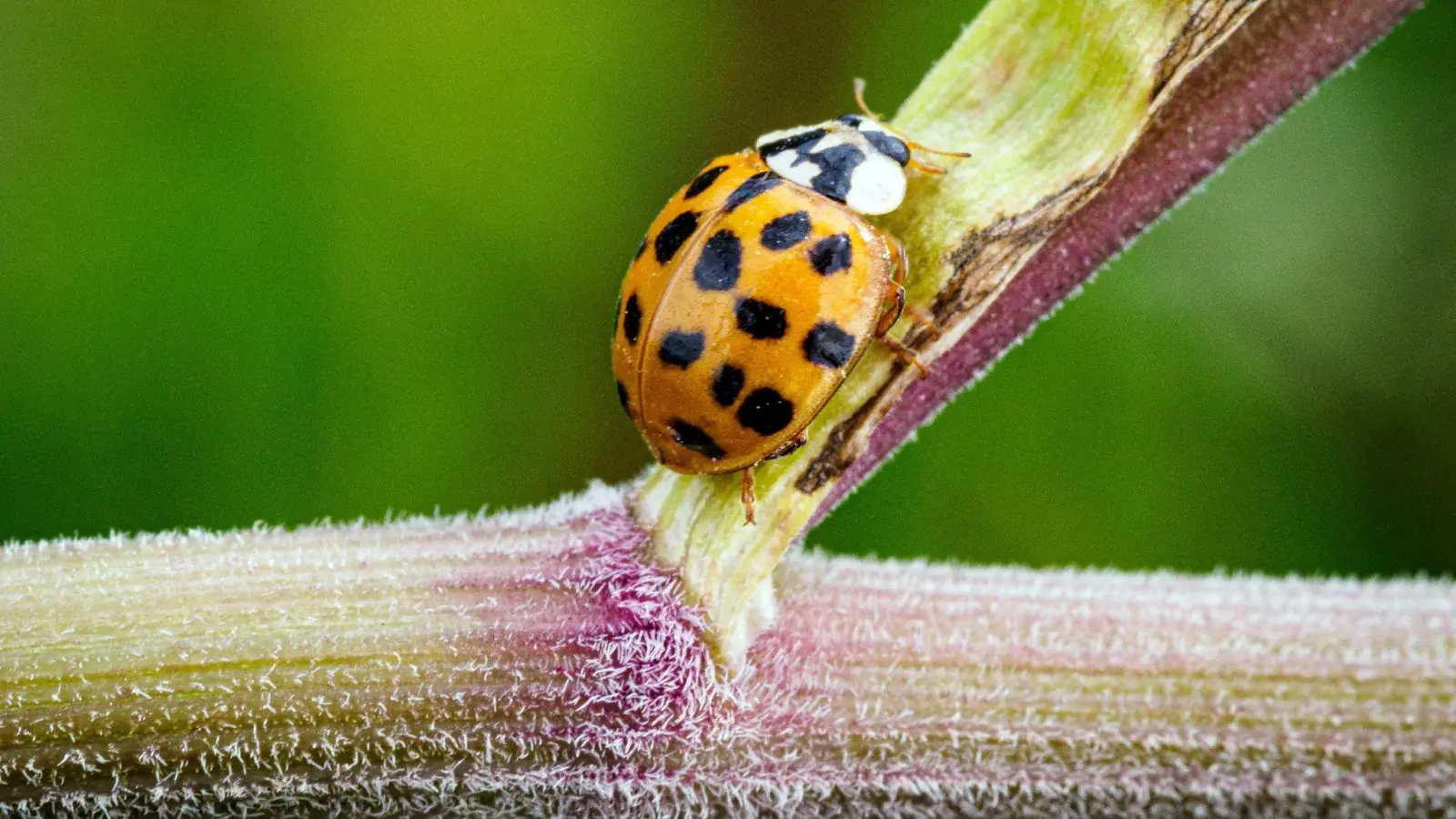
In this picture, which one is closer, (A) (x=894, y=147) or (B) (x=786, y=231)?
(A) (x=894, y=147)

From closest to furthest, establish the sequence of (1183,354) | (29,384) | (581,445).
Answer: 1. (29,384)
2. (581,445)
3. (1183,354)

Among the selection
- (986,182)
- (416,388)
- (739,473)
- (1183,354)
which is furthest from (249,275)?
(1183,354)

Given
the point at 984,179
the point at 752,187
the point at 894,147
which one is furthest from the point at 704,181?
the point at 984,179

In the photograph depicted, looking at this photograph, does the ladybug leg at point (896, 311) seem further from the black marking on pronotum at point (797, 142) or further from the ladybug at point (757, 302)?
the black marking on pronotum at point (797, 142)

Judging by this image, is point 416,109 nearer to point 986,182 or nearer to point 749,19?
point 749,19

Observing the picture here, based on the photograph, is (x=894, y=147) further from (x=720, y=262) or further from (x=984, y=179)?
(x=720, y=262)

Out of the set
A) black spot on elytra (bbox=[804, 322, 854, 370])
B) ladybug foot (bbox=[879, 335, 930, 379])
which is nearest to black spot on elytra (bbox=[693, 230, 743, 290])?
black spot on elytra (bbox=[804, 322, 854, 370])
